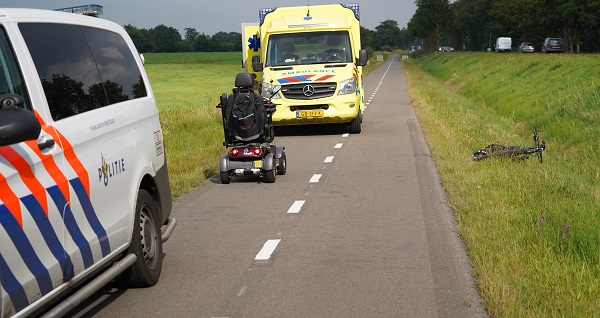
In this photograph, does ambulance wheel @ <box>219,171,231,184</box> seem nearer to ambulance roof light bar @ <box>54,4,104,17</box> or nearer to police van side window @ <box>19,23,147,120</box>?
police van side window @ <box>19,23,147,120</box>

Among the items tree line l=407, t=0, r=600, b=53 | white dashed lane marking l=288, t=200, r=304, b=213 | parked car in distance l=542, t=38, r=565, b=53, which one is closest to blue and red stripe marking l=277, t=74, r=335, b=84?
white dashed lane marking l=288, t=200, r=304, b=213

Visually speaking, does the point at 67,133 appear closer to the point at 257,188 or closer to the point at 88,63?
the point at 88,63

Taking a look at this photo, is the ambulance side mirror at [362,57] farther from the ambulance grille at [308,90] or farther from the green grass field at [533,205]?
the green grass field at [533,205]

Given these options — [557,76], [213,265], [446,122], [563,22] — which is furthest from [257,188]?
[563,22]

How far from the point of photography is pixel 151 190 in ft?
22.7

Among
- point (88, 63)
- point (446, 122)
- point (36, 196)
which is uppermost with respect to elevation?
point (88, 63)

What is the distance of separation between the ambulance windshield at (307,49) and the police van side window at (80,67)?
12.9 m

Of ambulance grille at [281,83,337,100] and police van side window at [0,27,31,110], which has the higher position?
police van side window at [0,27,31,110]

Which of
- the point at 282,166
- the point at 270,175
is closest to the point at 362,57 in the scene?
the point at 282,166

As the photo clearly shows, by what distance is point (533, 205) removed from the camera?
9.41m

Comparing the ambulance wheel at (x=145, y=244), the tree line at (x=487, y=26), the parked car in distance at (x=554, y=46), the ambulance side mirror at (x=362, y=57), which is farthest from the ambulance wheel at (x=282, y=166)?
the parked car in distance at (x=554, y=46)

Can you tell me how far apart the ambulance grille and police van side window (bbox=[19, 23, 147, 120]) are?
12.2 metres

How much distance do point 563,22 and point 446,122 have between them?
7154 centimetres

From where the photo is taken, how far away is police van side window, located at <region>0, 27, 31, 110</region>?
178 inches
